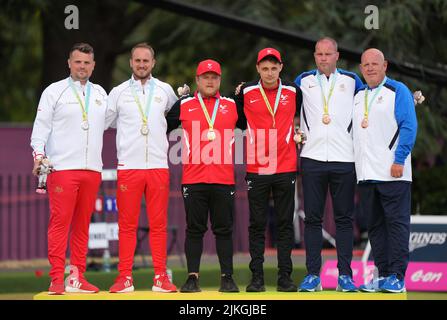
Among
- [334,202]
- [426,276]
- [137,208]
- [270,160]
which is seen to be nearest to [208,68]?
[270,160]

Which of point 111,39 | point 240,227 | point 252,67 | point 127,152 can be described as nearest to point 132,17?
point 111,39

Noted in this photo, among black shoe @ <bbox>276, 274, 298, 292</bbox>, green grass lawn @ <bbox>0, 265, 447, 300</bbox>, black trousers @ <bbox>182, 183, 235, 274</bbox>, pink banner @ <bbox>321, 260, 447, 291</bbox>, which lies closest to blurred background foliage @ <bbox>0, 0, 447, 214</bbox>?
pink banner @ <bbox>321, 260, 447, 291</bbox>

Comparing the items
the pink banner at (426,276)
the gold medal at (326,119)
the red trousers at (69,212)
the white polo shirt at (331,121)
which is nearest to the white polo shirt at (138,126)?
the red trousers at (69,212)

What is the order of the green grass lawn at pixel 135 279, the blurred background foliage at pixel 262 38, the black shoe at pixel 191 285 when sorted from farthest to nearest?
the blurred background foliage at pixel 262 38 < the green grass lawn at pixel 135 279 < the black shoe at pixel 191 285

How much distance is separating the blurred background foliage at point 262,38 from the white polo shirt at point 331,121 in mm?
4087

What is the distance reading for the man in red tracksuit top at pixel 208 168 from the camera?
9.89 m

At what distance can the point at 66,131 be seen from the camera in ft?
32.9

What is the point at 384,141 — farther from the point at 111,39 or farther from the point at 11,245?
the point at 111,39

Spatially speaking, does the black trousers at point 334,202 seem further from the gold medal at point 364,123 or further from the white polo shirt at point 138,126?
the white polo shirt at point 138,126

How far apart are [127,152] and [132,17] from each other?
1061 cm

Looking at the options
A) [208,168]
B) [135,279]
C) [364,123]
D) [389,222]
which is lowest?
[135,279]

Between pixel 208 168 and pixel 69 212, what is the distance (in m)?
1.26

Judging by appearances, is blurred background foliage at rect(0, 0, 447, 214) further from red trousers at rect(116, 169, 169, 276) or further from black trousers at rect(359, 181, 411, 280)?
red trousers at rect(116, 169, 169, 276)

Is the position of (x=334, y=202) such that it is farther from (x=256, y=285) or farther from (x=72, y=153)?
(x=72, y=153)
